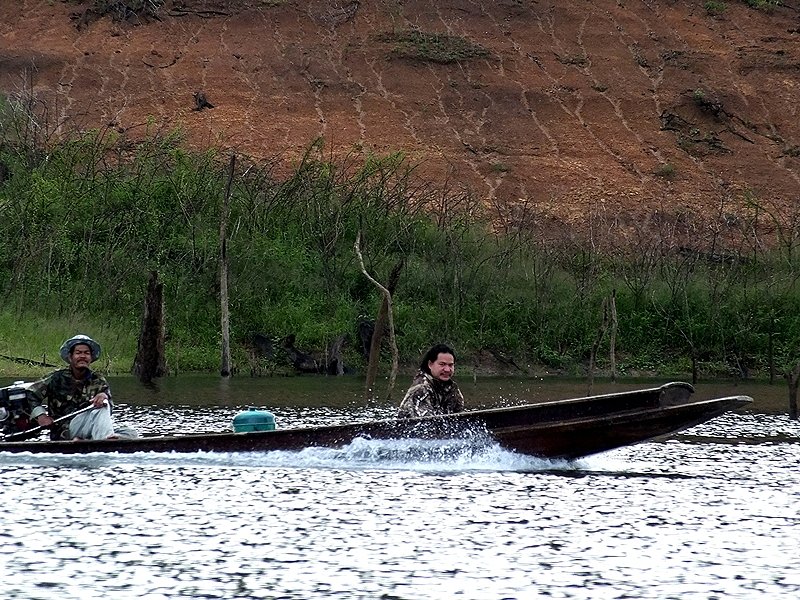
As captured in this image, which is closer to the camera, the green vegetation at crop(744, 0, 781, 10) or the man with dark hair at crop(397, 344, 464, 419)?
the man with dark hair at crop(397, 344, 464, 419)

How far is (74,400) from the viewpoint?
15.8 meters

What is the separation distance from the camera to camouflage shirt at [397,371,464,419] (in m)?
15.3

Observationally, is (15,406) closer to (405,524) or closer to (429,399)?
(429,399)

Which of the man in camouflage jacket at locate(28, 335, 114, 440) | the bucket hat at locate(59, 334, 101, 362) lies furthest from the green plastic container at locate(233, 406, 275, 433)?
Result: the bucket hat at locate(59, 334, 101, 362)

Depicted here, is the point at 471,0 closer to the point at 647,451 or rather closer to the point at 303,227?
the point at 303,227

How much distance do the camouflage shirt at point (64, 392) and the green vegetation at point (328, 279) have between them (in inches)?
760

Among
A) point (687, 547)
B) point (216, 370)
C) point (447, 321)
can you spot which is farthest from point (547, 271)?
point (687, 547)

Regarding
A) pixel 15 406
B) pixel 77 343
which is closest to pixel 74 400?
pixel 15 406

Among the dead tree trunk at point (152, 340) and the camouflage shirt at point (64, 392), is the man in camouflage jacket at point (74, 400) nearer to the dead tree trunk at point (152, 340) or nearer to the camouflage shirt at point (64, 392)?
the camouflage shirt at point (64, 392)

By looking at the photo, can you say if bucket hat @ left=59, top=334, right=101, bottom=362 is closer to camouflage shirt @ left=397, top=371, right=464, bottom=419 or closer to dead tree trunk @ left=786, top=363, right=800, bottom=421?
camouflage shirt @ left=397, top=371, right=464, bottom=419

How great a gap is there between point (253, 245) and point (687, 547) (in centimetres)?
2823

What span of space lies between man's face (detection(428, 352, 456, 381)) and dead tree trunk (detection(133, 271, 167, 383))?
603 inches

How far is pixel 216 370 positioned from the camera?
116 feet

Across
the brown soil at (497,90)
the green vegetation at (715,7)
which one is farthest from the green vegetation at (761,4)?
the green vegetation at (715,7)
